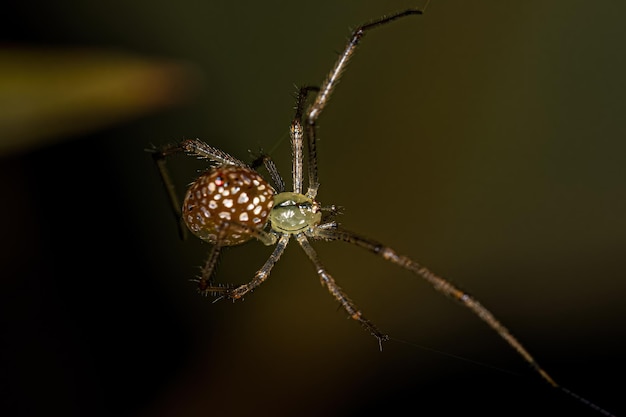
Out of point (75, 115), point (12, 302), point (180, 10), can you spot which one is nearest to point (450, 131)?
Result: point (180, 10)

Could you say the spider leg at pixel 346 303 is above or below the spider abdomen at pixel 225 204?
below

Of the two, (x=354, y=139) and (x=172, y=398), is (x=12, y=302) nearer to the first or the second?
(x=172, y=398)

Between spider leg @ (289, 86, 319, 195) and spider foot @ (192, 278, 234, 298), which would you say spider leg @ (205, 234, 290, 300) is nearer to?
spider foot @ (192, 278, 234, 298)

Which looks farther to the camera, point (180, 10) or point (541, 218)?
point (180, 10)

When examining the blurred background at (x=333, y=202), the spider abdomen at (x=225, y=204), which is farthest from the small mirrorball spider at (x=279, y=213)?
the blurred background at (x=333, y=202)

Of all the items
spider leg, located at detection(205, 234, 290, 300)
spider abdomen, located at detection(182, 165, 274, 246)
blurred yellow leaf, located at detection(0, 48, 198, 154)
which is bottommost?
spider leg, located at detection(205, 234, 290, 300)

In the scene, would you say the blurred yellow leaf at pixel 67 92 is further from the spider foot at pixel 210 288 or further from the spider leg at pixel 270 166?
the spider foot at pixel 210 288

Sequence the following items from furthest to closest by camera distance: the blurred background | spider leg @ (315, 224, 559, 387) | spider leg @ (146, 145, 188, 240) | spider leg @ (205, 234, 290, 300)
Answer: the blurred background < spider leg @ (146, 145, 188, 240) < spider leg @ (205, 234, 290, 300) < spider leg @ (315, 224, 559, 387)

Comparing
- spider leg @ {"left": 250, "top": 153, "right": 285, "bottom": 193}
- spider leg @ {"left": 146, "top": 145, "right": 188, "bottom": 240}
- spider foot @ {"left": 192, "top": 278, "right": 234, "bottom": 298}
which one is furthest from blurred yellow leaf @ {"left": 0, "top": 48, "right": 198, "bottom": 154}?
spider foot @ {"left": 192, "top": 278, "right": 234, "bottom": 298}
